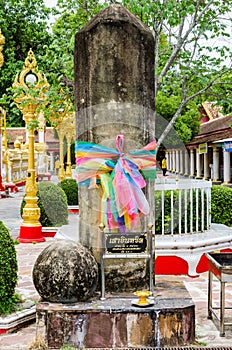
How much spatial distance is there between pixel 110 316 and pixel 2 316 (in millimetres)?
1508

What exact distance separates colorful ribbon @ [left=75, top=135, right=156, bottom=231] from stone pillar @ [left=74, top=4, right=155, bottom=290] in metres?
0.09

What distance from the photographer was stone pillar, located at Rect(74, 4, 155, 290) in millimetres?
5246

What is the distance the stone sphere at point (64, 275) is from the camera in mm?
4746

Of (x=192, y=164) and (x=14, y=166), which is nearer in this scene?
(x=14, y=166)

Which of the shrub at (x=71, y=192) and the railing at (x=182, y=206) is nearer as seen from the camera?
the railing at (x=182, y=206)

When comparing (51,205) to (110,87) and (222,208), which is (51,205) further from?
(110,87)

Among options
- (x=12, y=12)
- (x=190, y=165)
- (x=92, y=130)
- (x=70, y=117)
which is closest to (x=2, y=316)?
(x=92, y=130)

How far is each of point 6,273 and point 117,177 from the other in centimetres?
167

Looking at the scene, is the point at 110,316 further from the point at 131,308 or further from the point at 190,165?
the point at 190,165

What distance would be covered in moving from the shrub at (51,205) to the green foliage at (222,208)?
3708mm

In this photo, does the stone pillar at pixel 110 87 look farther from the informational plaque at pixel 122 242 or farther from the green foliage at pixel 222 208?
the green foliage at pixel 222 208

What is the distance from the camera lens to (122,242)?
5.04m

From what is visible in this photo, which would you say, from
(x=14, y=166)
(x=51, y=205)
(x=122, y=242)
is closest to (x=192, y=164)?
(x=14, y=166)

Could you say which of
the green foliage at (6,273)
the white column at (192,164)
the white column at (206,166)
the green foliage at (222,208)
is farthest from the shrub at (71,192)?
the white column at (192,164)
